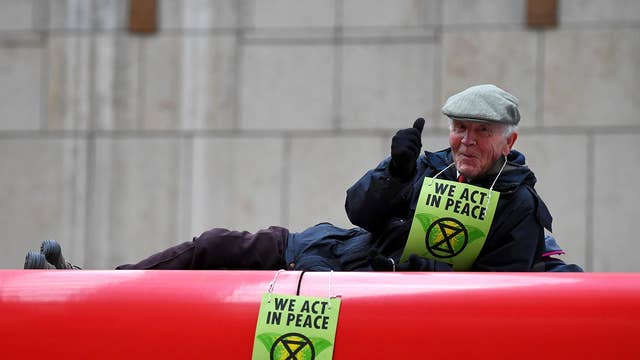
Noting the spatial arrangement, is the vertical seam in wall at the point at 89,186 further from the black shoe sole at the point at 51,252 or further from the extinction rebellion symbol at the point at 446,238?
the extinction rebellion symbol at the point at 446,238

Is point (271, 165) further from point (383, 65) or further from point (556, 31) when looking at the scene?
point (556, 31)

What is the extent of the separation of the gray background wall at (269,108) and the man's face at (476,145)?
4.46 meters

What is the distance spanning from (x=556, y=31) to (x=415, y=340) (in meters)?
5.57

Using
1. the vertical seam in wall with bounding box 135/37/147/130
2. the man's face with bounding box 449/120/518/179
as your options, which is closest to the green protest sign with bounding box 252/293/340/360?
the man's face with bounding box 449/120/518/179

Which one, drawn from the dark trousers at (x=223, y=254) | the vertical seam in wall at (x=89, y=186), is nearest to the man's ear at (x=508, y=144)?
the dark trousers at (x=223, y=254)

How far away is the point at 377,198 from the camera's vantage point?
3422 millimetres

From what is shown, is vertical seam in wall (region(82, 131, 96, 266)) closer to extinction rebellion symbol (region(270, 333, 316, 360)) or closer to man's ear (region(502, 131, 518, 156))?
man's ear (region(502, 131, 518, 156))

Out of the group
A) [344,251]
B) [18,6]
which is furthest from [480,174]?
[18,6]

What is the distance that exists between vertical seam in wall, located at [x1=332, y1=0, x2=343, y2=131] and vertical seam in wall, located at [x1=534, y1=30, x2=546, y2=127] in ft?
5.16

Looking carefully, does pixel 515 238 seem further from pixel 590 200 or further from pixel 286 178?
pixel 286 178

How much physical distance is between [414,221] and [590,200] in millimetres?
4853

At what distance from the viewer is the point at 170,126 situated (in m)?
8.24

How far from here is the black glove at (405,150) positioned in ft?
10.8

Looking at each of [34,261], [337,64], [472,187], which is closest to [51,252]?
[34,261]
